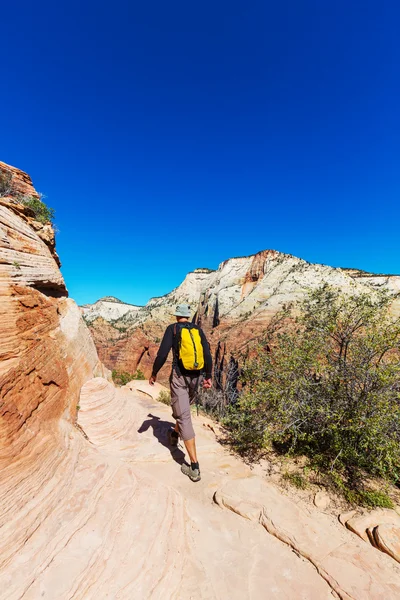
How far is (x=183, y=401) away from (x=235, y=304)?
39369mm

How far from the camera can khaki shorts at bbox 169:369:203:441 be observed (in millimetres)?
4121

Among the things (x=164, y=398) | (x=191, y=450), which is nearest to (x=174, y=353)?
(x=191, y=450)

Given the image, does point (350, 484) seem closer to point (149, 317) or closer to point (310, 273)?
point (310, 273)

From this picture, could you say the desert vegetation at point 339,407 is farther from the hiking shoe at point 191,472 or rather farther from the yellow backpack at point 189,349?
the yellow backpack at point 189,349

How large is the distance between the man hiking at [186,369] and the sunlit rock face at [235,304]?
23970mm

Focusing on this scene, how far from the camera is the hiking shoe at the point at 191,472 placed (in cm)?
397

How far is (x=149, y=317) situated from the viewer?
2056 inches

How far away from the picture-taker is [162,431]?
5.73m

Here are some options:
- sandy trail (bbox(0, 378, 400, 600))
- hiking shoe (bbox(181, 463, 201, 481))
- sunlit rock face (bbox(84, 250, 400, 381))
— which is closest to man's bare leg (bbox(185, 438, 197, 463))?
hiking shoe (bbox(181, 463, 201, 481))

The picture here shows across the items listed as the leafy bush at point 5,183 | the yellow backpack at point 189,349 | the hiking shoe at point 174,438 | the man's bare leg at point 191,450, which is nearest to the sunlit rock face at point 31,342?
the leafy bush at point 5,183

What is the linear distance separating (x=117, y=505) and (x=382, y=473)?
13.0 feet

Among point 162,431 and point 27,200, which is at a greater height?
point 27,200

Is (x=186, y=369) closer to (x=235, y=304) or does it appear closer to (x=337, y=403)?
(x=337, y=403)

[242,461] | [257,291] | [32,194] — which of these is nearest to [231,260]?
[257,291]
